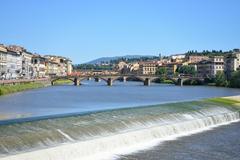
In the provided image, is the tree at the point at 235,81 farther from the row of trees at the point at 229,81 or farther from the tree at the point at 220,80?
the tree at the point at 220,80

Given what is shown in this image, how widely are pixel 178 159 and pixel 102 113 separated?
27.4ft

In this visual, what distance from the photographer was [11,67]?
97562 millimetres

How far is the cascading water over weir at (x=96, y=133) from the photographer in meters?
16.5

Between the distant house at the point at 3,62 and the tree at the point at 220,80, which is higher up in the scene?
the distant house at the point at 3,62

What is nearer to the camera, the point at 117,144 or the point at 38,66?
the point at 117,144

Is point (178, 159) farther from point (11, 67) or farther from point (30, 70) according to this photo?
point (30, 70)

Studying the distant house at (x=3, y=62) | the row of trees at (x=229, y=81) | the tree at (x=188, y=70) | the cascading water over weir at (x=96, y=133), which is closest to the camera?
the cascading water over weir at (x=96, y=133)

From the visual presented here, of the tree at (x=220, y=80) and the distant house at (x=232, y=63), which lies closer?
the tree at (x=220, y=80)

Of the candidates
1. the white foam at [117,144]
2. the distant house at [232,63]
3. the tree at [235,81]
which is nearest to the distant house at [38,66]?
the distant house at [232,63]

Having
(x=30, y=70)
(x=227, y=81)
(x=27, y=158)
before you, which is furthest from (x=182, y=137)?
(x=30, y=70)

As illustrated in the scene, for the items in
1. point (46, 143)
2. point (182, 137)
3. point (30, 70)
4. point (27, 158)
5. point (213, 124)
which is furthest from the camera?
point (30, 70)

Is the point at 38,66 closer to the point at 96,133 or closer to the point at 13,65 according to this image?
the point at 13,65

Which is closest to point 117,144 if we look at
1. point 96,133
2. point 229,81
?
point 96,133

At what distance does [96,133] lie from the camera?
2002cm
